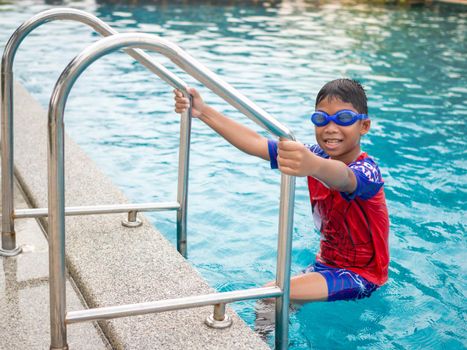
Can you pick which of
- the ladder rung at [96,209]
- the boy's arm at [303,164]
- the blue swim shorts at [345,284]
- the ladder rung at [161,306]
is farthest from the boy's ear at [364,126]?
the ladder rung at [96,209]

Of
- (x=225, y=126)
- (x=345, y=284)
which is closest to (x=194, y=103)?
(x=225, y=126)

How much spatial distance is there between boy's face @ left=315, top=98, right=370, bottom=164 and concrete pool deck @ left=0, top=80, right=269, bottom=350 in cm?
93

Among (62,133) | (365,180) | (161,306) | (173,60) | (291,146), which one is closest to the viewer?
(62,133)

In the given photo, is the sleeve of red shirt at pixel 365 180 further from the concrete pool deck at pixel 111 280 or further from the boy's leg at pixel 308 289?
the concrete pool deck at pixel 111 280

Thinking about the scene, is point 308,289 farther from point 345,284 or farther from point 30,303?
point 30,303

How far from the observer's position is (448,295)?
4.40 meters

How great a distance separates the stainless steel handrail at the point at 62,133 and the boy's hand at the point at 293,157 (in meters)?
0.04

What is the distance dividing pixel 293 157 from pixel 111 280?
1210 mm

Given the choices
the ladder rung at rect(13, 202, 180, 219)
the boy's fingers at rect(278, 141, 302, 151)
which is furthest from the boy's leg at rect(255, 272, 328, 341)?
the boy's fingers at rect(278, 141, 302, 151)

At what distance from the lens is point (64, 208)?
7.19 feet

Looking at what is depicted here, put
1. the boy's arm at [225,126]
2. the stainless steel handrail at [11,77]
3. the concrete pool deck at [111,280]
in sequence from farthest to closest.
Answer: the boy's arm at [225,126] → the stainless steel handrail at [11,77] → the concrete pool deck at [111,280]

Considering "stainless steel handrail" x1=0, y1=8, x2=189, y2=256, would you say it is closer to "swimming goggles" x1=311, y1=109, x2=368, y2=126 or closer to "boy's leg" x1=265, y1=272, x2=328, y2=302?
"swimming goggles" x1=311, y1=109, x2=368, y2=126

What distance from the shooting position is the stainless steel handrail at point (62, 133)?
6.81ft

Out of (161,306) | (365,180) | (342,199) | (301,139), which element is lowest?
(301,139)
